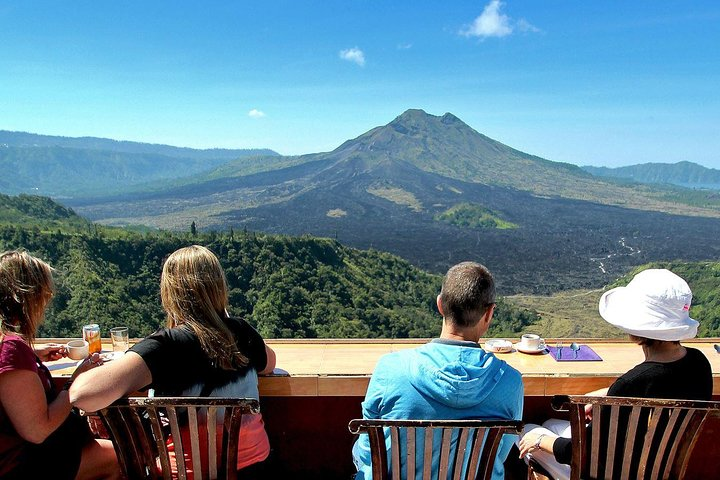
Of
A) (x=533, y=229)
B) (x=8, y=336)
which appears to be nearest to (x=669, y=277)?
(x=8, y=336)

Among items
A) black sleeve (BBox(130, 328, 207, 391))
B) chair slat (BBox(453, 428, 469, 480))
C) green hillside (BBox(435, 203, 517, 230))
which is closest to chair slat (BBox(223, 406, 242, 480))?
black sleeve (BBox(130, 328, 207, 391))

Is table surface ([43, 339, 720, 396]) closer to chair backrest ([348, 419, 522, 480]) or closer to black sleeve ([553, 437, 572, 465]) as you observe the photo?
black sleeve ([553, 437, 572, 465])

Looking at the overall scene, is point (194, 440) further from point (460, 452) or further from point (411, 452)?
point (460, 452)

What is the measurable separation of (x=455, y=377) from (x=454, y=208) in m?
129

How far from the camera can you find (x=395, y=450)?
1.46m

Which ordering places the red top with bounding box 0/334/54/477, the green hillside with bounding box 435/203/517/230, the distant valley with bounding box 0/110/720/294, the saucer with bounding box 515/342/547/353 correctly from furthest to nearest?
1. the green hillside with bounding box 435/203/517/230
2. the distant valley with bounding box 0/110/720/294
3. the saucer with bounding box 515/342/547/353
4. the red top with bounding box 0/334/54/477

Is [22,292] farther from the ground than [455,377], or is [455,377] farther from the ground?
[22,292]

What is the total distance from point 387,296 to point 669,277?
1387 inches

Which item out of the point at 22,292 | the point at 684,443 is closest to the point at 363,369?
the point at 684,443

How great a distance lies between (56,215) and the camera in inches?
2234

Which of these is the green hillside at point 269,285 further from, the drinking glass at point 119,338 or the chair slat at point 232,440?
the chair slat at point 232,440

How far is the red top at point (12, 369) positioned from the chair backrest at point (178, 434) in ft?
1.00

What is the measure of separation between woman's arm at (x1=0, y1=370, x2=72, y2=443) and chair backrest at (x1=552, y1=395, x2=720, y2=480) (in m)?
1.41

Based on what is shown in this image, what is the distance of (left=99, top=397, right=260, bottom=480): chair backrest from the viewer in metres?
1.48
